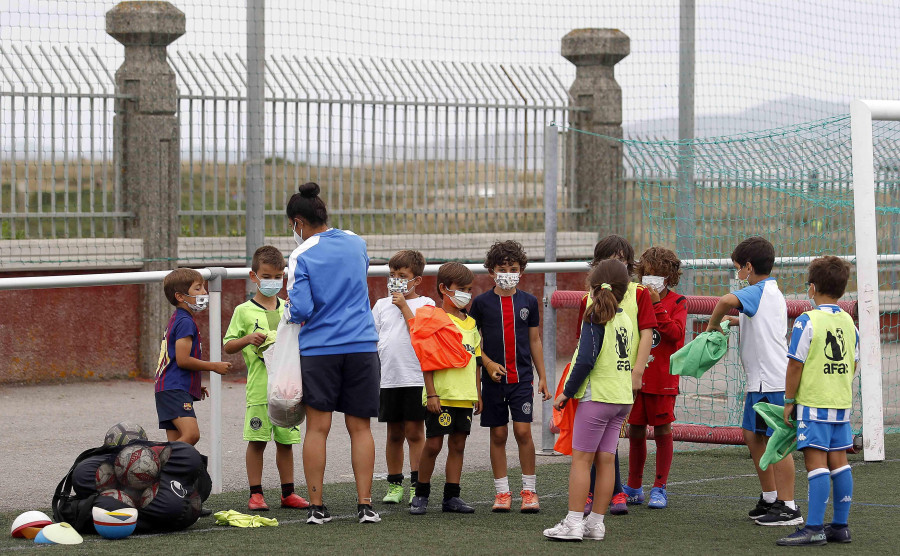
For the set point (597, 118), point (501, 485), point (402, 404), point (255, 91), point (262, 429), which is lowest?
point (501, 485)

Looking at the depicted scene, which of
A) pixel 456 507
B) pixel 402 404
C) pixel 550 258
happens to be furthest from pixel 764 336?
pixel 550 258

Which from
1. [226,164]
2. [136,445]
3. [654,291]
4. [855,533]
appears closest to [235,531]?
[136,445]

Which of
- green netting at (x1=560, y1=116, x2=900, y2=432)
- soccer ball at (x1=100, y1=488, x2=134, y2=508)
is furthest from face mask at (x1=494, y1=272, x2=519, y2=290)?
green netting at (x1=560, y1=116, x2=900, y2=432)

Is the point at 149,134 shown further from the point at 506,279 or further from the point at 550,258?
the point at 506,279

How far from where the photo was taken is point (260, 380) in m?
6.52

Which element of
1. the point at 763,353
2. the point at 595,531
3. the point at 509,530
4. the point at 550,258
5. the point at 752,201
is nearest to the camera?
the point at 595,531

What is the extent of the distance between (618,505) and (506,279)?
131cm

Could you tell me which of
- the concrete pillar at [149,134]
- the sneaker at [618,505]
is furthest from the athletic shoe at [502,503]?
the concrete pillar at [149,134]

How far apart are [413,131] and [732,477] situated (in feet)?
20.7

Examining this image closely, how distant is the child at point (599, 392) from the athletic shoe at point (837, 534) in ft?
3.33

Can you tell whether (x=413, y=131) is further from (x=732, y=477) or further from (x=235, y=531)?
(x=235, y=531)

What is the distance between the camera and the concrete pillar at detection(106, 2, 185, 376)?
11.4 meters

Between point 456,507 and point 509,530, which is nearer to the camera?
point 509,530

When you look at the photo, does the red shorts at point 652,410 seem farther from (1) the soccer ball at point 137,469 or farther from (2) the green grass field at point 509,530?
(1) the soccer ball at point 137,469
